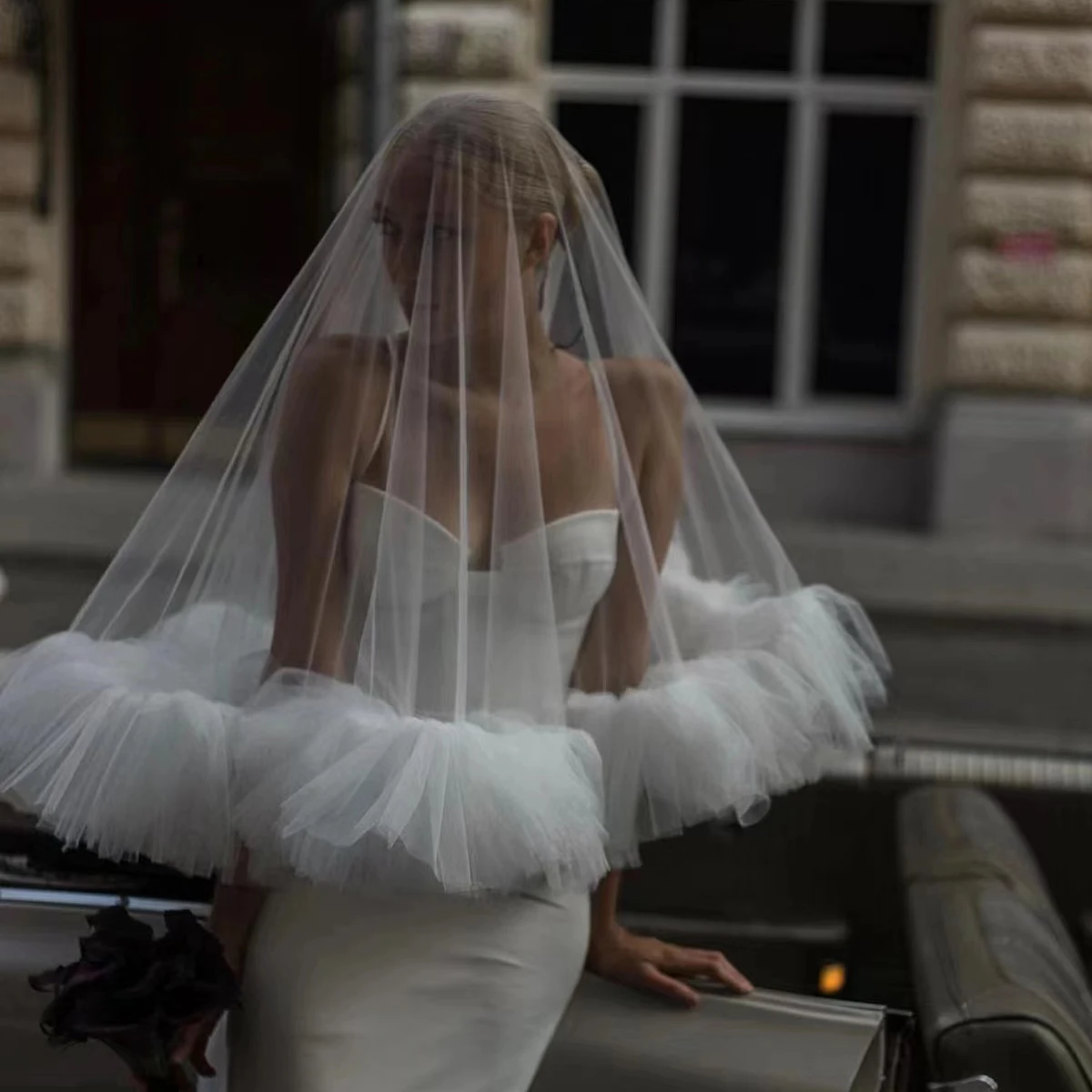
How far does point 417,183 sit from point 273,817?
2.18 feet

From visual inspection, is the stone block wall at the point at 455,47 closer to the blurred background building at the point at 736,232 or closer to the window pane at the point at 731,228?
the blurred background building at the point at 736,232

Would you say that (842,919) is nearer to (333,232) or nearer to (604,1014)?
(604,1014)

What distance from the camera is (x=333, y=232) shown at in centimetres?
198

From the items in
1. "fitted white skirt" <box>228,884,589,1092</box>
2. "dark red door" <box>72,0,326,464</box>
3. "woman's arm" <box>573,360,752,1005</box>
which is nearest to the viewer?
"fitted white skirt" <box>228,884,589,1092</box>

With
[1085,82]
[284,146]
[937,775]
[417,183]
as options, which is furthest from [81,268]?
[417,183]

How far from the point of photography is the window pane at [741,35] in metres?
9.77

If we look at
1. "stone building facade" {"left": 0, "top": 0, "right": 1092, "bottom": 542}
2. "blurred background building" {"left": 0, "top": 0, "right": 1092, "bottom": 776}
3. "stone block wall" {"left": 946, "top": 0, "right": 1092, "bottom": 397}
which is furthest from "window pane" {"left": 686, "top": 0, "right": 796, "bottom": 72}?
"stone block wall" {"left": 946, "top": 0, "right": 1092, "bottom": 397}

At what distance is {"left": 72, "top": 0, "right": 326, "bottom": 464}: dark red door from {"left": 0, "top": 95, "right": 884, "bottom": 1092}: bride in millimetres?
8515

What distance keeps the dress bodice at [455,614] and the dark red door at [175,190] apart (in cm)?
868

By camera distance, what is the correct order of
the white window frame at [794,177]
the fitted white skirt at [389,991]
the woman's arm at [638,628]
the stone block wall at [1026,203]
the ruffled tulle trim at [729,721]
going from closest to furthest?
the fitted white skirt at [389,991], the ruffled tulle trim at [729,721], the woman's arm at [638,628], the stone block wall at [1026,203], the white window frame at [794,177]

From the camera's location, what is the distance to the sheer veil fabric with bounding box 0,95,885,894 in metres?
1.70

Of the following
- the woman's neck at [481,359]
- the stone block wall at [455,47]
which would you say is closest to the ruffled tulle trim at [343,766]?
the woman's neck at [481,359]

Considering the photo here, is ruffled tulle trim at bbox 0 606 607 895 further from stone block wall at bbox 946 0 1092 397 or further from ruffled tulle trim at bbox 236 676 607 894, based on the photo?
stone block wall at bbox 946 0 1092 397

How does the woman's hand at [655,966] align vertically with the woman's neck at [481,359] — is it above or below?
below
